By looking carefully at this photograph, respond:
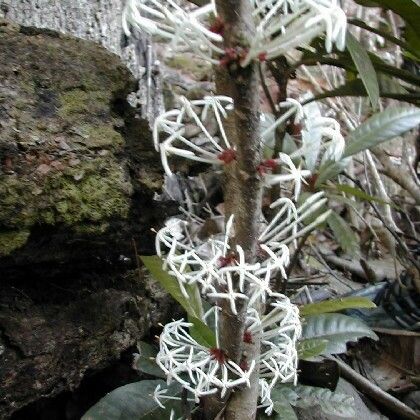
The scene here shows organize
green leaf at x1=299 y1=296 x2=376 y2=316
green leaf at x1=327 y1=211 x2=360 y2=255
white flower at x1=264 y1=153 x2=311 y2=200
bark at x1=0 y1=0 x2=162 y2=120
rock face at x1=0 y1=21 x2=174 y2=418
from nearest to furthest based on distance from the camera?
white flower at x1=264 y1=153 x2=311 y2=200 < rock face at x1=0 y1=21 x2=174 y2=418 < green leaf at x1=299 y1=296 x2=376 y2=316 < bark at x1=0 y1=0 x2=162 y2=120 < green leaf at x1=327 y1=211 x2=360 y2=255

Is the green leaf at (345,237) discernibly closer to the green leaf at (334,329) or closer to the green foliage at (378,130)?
the green leaf at (334,329)

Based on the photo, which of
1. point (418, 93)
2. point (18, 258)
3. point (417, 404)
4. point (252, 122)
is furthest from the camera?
point (417, 404)

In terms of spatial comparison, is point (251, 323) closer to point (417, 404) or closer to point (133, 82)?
point (133, 82)

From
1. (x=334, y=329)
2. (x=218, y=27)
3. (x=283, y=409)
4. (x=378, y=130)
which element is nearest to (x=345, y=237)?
(x=334, y=329)

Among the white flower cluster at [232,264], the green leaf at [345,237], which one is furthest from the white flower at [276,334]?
the green leaf at [345,237]

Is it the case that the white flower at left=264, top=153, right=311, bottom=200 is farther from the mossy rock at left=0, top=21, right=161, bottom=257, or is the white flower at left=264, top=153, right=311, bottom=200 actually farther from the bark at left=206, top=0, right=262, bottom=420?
the mossy rock at left=0, top=21, right=161, bottom=257

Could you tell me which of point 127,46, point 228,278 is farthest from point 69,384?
point 127,46

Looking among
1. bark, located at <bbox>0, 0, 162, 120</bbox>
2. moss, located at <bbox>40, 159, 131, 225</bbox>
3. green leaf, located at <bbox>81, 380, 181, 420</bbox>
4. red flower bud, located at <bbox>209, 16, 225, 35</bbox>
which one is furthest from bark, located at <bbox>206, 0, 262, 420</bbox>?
bark, located at <bbox>0, 0, 162, 120</bbox>
